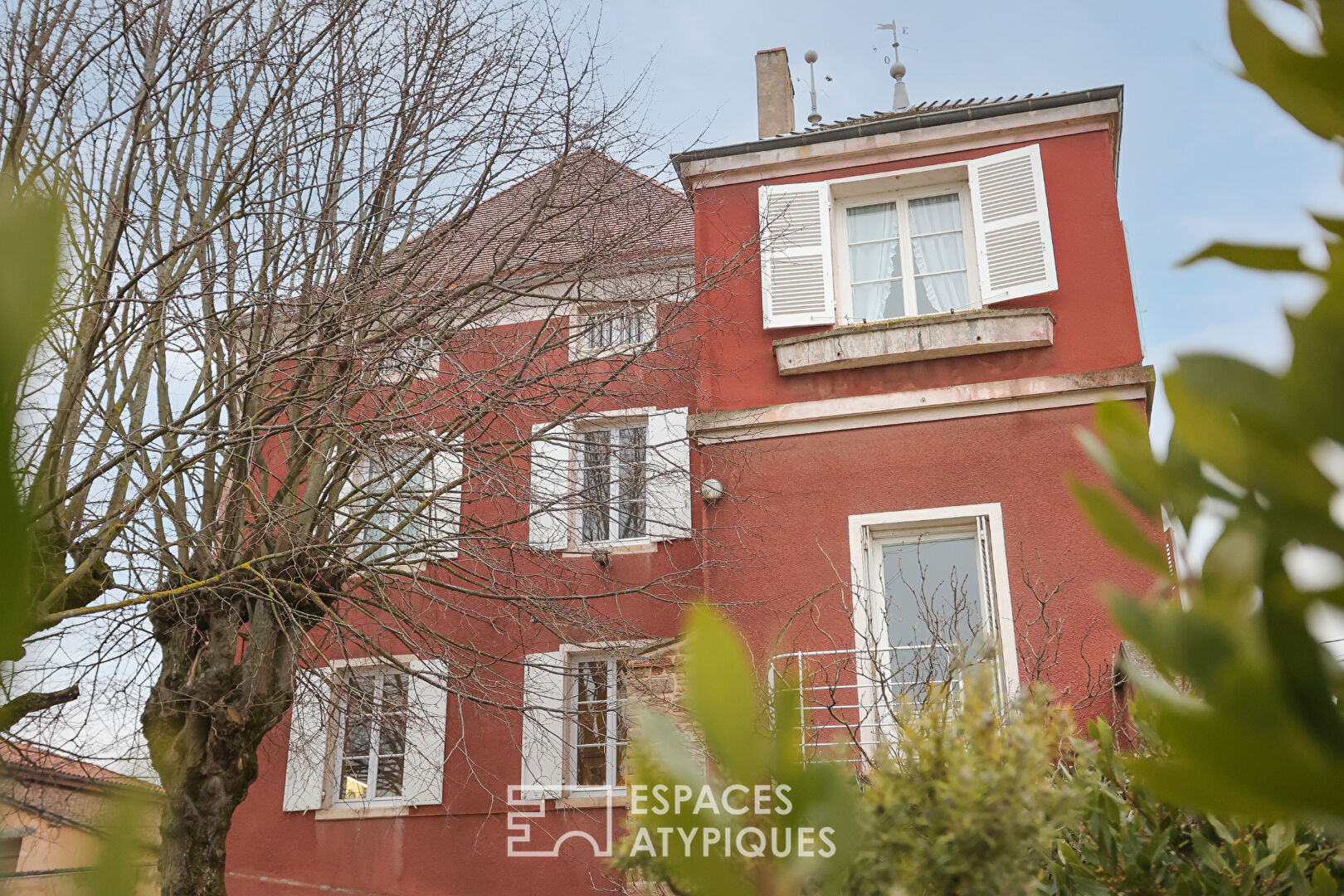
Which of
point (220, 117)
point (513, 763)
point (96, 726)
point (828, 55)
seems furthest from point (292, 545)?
point (828, 55)

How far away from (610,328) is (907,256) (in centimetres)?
288

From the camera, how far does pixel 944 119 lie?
10.4 meters

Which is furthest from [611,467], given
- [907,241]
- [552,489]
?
[907,241]

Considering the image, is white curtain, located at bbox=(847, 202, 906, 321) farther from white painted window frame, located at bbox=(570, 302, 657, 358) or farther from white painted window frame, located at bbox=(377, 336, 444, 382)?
white painted window frame, located at bbox=(377, 336, 444, 382)

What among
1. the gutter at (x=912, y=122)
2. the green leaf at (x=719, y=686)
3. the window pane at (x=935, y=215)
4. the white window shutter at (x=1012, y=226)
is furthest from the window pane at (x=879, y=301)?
the green leaf at (x=719, y=686)

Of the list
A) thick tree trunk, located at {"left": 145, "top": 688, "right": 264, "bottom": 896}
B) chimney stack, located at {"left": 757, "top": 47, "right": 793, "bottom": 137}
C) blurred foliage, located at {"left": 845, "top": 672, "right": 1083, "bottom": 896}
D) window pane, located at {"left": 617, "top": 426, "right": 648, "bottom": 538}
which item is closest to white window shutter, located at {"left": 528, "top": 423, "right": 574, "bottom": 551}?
window pane, located at {"left": 617, "top": 426, "right": 648, "bottom": 538}

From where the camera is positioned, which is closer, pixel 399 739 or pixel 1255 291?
pixel 1255 291

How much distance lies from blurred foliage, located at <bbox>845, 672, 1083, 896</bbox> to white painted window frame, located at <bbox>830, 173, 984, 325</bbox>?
31.1 ft

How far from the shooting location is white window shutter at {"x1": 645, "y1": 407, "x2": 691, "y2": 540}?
397 inches

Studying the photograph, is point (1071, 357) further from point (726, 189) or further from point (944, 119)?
point (726, 189)

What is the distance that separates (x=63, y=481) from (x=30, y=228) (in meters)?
7.08

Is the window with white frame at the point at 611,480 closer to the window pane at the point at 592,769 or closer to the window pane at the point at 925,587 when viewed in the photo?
the window pane at the point at 925,587

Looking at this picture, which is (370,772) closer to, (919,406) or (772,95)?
(919,406)

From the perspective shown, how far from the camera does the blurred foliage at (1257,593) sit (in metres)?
0.32
